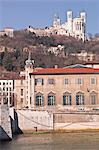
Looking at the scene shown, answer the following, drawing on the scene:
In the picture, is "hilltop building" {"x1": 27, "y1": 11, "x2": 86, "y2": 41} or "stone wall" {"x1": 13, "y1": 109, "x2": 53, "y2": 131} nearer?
"stone wall" {"x1": 13, "y1": 109, "x2": 53, "y2": 131}

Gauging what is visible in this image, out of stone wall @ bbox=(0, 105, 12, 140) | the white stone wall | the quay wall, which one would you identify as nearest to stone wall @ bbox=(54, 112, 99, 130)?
the quay wall

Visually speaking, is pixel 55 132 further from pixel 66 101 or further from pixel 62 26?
pixel 62 26

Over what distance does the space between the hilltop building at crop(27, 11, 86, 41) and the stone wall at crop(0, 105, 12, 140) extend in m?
77.6

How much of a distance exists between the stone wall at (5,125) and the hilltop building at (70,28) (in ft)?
255

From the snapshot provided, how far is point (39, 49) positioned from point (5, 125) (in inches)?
2181

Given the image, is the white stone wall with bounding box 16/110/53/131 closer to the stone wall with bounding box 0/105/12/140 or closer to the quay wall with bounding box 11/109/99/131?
the quay wall with bounding box 11/109/99/131

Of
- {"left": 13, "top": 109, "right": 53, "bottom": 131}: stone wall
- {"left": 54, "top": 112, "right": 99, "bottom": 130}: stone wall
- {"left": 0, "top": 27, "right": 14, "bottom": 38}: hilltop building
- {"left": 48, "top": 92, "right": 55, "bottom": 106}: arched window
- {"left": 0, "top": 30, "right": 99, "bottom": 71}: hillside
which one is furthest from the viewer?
{"left": 0, "top": 27, "right": 14, "bottom": 38}: hilltop building

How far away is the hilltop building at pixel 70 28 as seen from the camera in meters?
108

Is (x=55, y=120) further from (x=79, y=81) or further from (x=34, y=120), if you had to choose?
(x=79, y=81)

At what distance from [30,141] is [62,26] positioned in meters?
90.6

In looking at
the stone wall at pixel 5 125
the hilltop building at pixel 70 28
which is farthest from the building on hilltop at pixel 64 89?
the hilltop building at pixel 70 28

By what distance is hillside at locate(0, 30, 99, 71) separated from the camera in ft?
223

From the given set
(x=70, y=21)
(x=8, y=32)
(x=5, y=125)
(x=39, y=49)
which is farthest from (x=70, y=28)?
(x=5, y=125)

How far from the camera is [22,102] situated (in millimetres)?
41750
